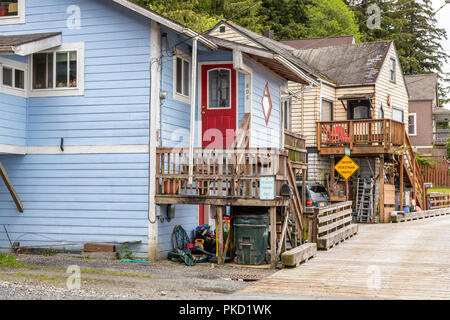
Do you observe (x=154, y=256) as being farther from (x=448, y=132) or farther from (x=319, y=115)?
(x=448, y=132)

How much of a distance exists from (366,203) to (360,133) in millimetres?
3268

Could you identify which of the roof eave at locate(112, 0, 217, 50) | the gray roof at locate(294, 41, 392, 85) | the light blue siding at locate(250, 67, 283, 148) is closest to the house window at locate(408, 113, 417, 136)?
the gray roof at locate(294, 41, 392, 85)

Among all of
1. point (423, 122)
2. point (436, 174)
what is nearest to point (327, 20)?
point (423, 122)

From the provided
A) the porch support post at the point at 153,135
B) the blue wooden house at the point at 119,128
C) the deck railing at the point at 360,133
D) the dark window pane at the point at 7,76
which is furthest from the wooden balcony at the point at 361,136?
the dark window pane at the point at 7,76

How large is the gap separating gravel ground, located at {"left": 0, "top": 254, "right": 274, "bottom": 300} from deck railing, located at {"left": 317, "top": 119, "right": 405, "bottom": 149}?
13468mm

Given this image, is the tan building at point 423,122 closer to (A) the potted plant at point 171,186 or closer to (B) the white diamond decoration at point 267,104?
(B) the white diamond decoration at point 267,104

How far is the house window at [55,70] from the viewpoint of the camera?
48.5 ft

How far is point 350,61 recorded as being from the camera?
1206 inches

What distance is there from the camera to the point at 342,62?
3081 centimetres

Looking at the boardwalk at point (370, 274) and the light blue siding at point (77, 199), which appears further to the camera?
the light blue siding at point (77, 199)

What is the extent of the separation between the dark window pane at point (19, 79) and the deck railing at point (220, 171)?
4.03m

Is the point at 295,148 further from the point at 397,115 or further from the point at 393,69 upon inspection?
the point at 397,115

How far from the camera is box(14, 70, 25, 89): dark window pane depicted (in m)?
14.8

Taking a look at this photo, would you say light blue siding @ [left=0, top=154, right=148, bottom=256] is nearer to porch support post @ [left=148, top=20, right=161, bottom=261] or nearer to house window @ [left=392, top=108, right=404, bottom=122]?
porch support post @ [left=148, top=20, right=161, bottom=261]
